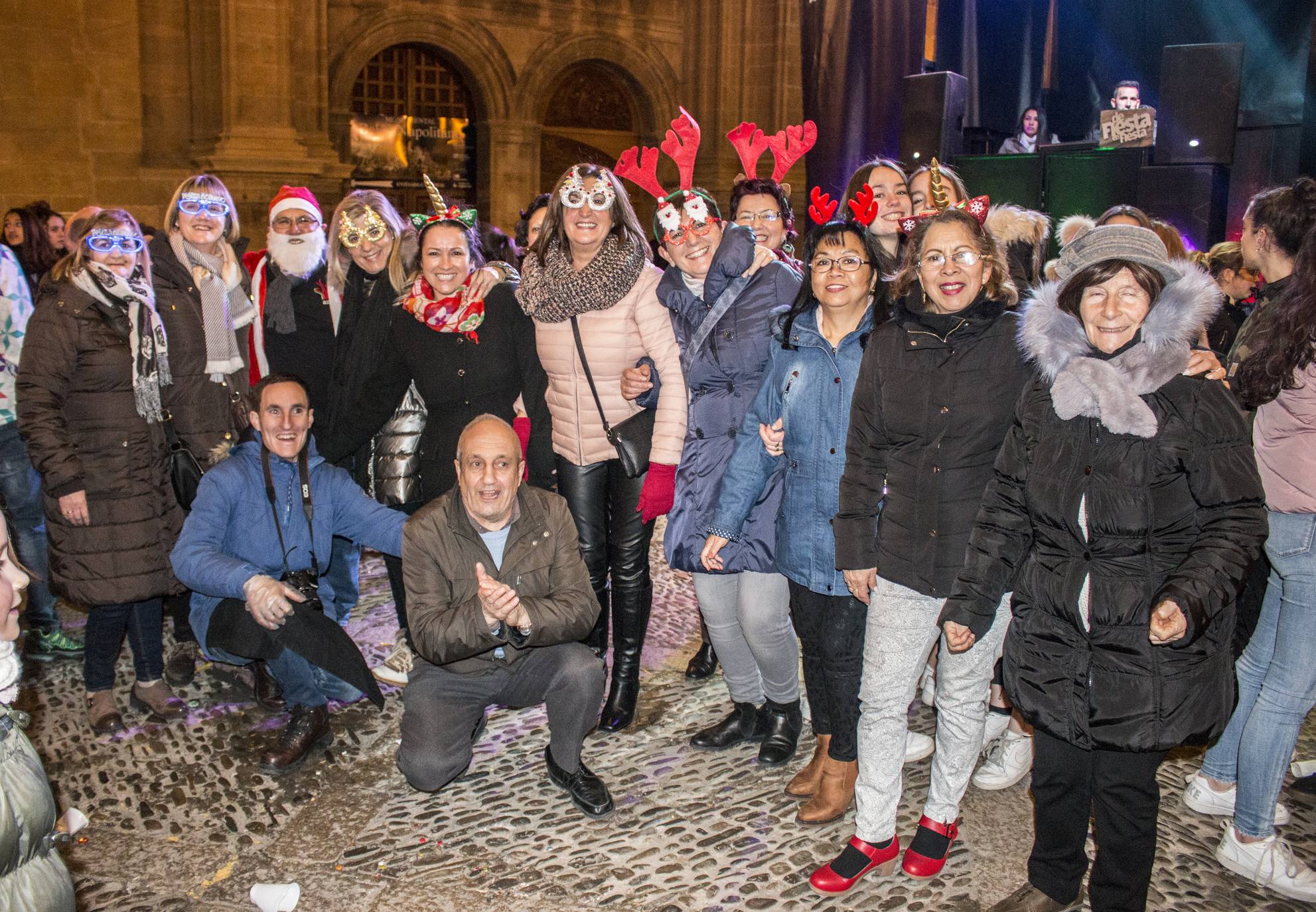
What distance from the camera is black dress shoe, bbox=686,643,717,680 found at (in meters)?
4.66

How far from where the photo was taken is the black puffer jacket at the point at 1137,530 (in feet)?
8.00

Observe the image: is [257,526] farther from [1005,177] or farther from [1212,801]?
[1005,177]

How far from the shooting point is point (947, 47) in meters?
10.4

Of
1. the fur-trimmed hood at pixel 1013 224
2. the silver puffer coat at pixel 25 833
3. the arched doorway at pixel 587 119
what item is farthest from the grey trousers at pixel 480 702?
the arched doorway at pixel 587 119

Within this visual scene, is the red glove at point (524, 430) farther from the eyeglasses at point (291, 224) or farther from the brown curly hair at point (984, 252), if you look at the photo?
the brown curly hair at point (984, 252)

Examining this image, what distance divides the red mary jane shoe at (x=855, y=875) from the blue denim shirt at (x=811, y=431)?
744 millimetres

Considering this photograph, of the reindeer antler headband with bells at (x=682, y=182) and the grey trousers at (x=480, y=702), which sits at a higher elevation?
the reindeer antler headband with bells at (x=682, y=182)

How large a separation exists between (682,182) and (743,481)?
1347 millimetres

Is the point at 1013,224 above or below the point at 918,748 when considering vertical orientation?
above

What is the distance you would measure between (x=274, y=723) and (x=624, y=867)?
68.1 inches

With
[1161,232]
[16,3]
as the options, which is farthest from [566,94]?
[1161,232]

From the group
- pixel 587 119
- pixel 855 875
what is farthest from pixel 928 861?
pixel 587 119

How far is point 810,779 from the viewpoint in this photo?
357cm

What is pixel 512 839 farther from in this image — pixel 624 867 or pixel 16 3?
pixel 16 3
